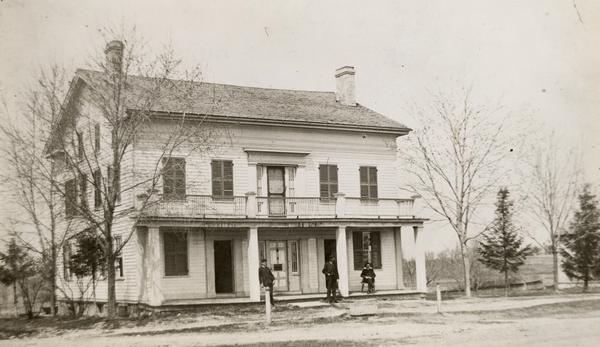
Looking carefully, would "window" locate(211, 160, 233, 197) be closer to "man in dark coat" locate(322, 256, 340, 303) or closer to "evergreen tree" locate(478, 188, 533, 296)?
"man in dark coat" locate(322, 256, 340, 303)

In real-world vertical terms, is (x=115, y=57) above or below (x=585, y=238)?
above

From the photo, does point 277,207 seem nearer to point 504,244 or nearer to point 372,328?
point 372,328

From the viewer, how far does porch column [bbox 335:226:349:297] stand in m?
27.5

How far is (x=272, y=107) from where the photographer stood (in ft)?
98.1

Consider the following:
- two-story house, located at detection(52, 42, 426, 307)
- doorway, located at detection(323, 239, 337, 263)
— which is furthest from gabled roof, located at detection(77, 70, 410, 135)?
doorway, located at detection(323, 239, 337, 263)

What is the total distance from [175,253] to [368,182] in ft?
30.0

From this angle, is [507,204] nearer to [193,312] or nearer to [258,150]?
[258,150]

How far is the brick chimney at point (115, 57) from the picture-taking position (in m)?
22.7

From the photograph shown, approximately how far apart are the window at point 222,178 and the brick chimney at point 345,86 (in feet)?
27.5

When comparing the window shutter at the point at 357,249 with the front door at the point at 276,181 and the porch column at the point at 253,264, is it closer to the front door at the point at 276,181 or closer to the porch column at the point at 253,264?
the front door at the point at 276,181

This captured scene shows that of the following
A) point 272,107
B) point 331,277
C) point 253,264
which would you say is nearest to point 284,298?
point 253,264

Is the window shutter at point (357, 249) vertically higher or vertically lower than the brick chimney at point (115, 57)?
lower

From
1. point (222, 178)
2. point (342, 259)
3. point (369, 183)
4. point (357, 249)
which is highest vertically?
point (222, 178)

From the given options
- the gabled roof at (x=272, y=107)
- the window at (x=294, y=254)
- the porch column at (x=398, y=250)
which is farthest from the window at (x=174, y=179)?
the porch column at (x=398, y=250)
